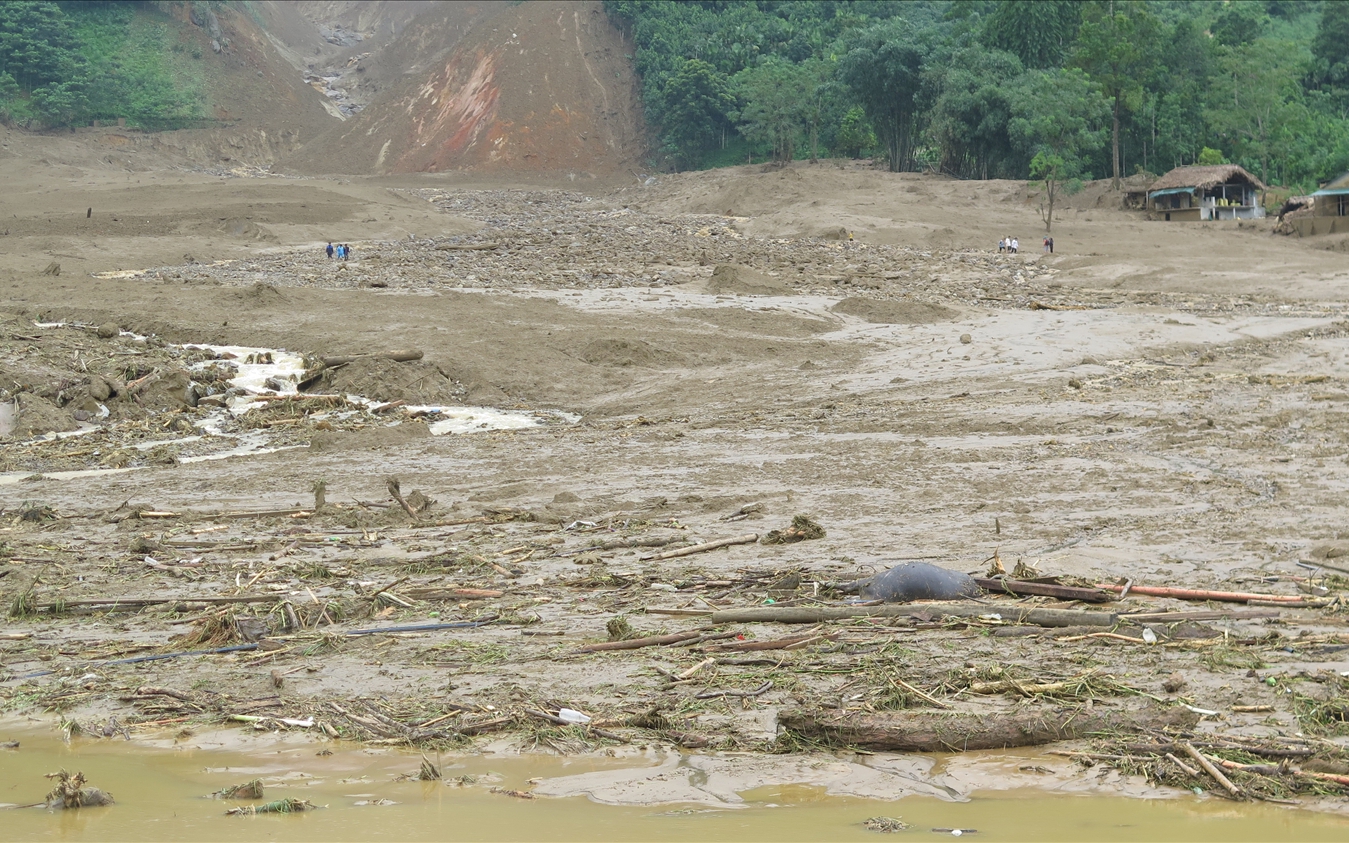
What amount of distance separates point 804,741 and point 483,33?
7208 cm

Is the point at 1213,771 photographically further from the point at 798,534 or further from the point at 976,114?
the point at 976,114

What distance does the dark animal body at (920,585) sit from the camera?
22.7ft

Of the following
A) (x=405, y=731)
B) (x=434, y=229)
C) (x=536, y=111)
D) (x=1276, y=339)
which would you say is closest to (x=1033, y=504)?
(x=405, y=731)

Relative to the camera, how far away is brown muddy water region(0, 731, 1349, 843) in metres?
4.26

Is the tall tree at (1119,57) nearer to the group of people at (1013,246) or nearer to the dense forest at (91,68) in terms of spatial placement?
the group of people at (1013,246)

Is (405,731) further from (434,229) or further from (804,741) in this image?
(434,229)

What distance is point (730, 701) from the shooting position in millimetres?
5676

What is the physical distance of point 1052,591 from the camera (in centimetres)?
677

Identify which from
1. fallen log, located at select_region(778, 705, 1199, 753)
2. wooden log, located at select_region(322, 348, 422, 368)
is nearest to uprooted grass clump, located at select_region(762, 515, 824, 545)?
fallen log, located at select_region(778, 705, 1199, 753)

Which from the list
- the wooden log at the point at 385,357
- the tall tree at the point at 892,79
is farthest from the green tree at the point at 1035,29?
the wooden log at the point at 385,357

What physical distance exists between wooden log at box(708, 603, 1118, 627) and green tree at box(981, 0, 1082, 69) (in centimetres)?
5378

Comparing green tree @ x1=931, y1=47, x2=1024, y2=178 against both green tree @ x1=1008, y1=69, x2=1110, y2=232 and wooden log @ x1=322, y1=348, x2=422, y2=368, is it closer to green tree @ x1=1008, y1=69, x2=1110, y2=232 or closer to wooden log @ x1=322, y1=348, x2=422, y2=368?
green tree @ x1=1008, y1=69, x2=1110, y2=232

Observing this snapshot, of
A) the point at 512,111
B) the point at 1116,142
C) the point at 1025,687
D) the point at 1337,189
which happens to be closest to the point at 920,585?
the point at 1025,687

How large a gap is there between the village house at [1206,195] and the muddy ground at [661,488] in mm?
12504
